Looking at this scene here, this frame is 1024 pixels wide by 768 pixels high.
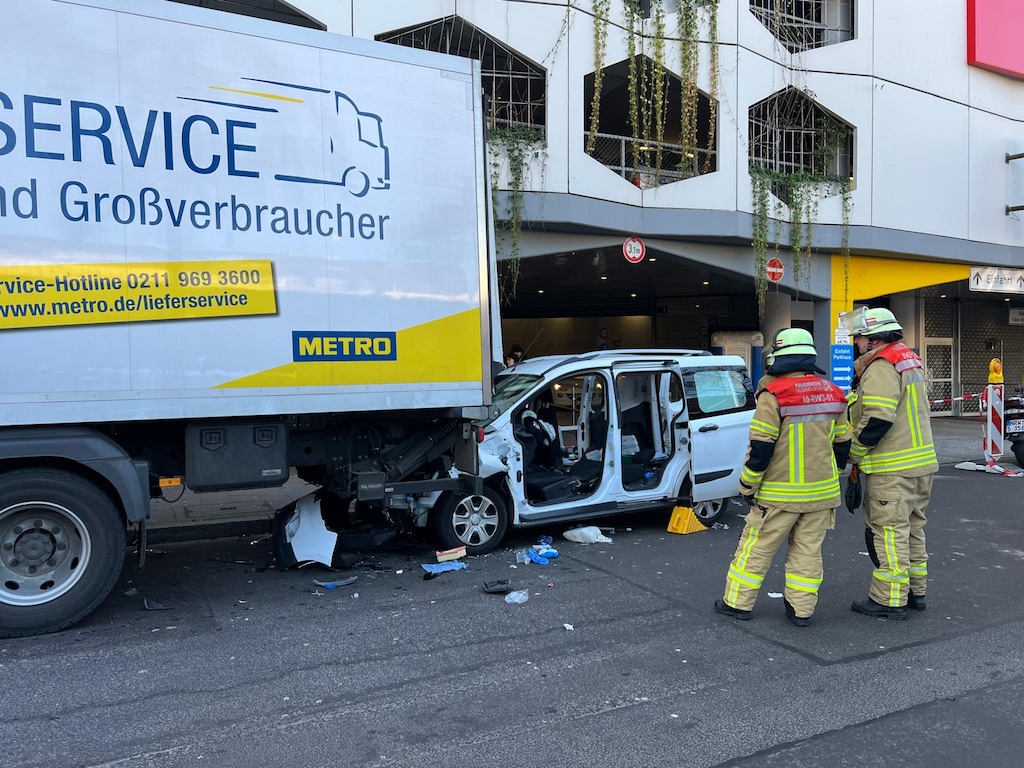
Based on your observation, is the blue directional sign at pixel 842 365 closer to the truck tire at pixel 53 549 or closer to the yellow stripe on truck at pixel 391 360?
the yellow stripe on truck at pixel 391 360

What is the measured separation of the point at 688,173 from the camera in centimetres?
1358

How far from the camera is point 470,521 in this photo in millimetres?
6566

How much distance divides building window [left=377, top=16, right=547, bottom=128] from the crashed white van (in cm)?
548

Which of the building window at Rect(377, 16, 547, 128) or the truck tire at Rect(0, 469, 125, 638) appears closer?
the truck tire at Rect(0, 469, 125, 638)

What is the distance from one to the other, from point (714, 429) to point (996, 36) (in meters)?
14.2

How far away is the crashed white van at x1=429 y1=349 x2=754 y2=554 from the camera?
6.69m

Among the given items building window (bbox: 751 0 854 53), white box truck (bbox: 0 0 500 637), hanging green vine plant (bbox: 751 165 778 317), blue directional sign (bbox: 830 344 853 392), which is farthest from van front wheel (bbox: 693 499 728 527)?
building window (bbox: 751 0 854 53)

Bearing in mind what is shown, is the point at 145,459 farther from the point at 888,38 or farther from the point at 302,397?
the point at 888,38

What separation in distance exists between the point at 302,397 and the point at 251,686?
5.92 feet

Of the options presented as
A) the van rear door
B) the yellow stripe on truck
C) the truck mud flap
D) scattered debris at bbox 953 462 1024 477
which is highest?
the yellow stripe on truck

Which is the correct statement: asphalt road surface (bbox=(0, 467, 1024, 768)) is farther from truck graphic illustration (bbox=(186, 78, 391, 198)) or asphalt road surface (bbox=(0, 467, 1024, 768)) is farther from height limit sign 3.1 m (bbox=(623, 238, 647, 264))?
height limit sign 3.1 m (bbox=(623, 238, 647, 264))

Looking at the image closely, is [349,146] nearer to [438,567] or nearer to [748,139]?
[438,567]

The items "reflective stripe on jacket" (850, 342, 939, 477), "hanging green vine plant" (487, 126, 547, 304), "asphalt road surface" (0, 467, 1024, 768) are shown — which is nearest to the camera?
"asphalt road surface" (0, 467, 1024, 768)

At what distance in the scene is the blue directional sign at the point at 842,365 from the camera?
A: 1484cm
